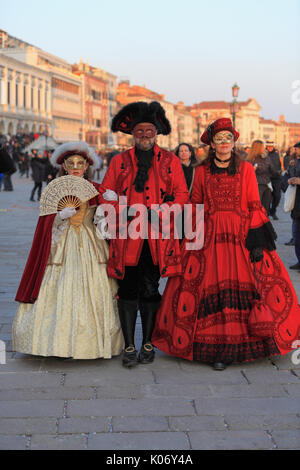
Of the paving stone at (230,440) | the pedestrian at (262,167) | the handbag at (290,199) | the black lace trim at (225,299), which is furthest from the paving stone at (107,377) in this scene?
the pedestrian at (262,167)

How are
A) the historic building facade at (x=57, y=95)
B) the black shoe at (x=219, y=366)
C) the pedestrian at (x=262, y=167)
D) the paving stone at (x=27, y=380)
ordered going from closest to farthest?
the paving stone at (x=27, y=380) → the black shoe at (x=219, y=366) → the pedestrian at (x=262, y=167) → the historic building facade at (x=57, y=95)

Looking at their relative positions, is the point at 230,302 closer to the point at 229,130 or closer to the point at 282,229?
the point at 229,130

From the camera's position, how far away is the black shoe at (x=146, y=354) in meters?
4.52

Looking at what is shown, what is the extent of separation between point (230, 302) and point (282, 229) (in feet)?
26.4

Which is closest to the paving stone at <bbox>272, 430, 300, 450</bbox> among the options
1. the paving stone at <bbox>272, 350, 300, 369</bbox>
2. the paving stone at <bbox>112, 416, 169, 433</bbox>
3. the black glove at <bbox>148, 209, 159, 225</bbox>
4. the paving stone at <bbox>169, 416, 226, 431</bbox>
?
the paving stone at <bbox>169, 416, 226, 431</bbox>

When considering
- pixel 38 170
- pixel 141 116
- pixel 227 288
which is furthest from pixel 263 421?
pixel 38 170

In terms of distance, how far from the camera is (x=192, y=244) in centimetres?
458

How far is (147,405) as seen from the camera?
3.71 meters

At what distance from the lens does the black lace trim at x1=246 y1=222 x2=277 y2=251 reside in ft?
14.6

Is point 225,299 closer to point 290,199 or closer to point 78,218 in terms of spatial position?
point 78,218

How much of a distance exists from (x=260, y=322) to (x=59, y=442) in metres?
1.67

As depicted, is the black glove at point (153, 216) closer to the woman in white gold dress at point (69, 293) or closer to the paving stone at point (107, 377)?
the woman in white gold dress at point (69, 293)

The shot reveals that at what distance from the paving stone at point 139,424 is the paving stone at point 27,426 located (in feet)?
1.03
